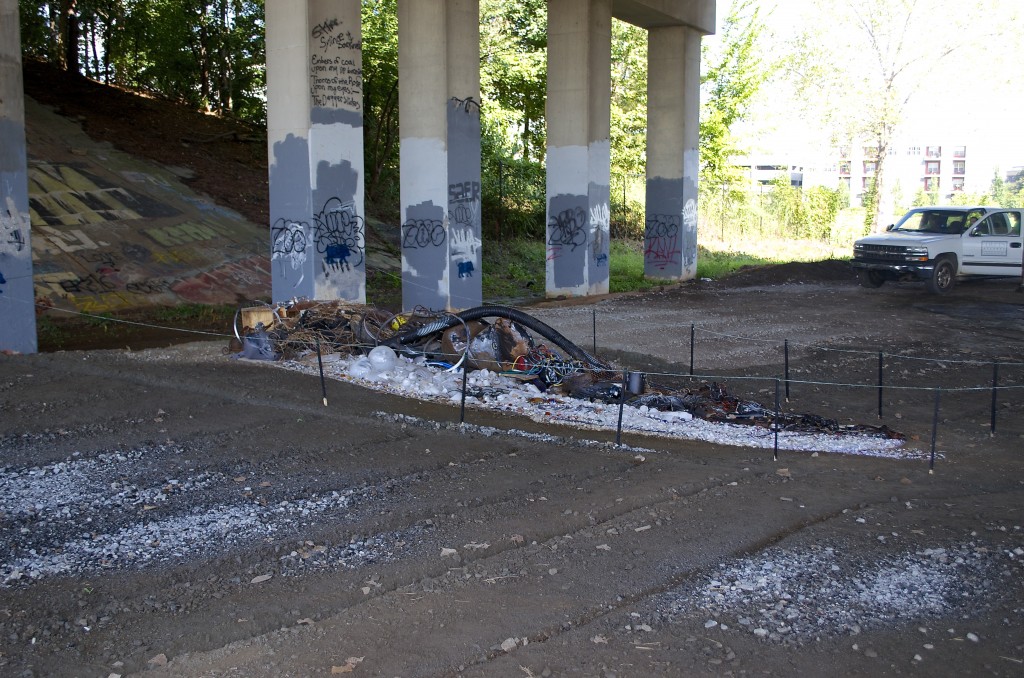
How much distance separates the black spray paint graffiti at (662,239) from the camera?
28.1 meters

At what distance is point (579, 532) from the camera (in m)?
7.02

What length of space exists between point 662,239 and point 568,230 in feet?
16.9

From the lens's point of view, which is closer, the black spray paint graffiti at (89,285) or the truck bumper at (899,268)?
the black spray paint graffiti at (89,285)

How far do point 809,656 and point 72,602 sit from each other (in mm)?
4380

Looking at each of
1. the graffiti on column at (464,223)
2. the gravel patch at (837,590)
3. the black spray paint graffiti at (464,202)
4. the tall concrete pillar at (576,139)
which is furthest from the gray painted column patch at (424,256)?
the gravel patch at (837,590)

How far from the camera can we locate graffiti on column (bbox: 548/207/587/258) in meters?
24.2

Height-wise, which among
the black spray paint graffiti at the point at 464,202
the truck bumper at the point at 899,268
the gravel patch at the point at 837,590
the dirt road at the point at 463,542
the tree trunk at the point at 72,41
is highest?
the tree trunk at the point at 72,41

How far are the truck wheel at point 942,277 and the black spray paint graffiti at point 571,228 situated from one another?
8796 millimetres

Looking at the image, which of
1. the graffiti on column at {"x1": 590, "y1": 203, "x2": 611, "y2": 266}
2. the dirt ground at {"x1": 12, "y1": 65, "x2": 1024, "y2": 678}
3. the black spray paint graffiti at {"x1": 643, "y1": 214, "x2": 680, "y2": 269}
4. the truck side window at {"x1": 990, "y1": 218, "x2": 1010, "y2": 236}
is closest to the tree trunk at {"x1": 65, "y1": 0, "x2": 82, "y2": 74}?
the graffiti on column at {"x1": 590, "y1": 203, "x2": 611, "y2": 266}

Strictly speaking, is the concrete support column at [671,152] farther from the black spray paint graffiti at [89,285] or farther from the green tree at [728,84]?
the black spray paint graffiti at [89,285]

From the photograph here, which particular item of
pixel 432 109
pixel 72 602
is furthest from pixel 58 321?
pixel 72 602

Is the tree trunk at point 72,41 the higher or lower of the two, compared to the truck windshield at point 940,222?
higher

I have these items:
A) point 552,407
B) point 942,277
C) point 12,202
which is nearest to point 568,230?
point 942,277

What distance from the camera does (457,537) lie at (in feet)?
22.6
